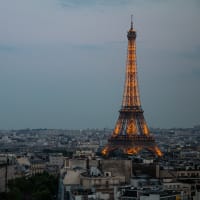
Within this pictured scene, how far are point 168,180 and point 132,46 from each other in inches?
1080

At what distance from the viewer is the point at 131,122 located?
76375 millimetres

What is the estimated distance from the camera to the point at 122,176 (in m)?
50.3

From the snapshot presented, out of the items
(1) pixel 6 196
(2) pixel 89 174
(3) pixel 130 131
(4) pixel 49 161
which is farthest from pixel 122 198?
(4) pixel 49 161

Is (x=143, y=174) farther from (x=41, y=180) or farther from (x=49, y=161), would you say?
(x=49, y=161)

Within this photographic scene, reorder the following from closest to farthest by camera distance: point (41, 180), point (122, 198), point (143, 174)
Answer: point (122, 198), point (143, 174), point (41, 180)

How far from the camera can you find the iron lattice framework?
75.1 metres

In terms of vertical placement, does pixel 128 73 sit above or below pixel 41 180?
above

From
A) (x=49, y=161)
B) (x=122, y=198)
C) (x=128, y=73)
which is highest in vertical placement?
(x=128, y=73)

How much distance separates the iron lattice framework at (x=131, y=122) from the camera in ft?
246

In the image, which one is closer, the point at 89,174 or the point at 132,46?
the point at 89,174

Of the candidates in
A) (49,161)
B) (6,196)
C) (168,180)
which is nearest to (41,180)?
(6,196)

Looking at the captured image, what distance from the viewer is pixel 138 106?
250 feet

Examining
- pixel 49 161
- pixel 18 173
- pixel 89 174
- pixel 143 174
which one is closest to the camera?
pixel 89 174

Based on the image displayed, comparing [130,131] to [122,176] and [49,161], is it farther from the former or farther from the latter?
[122,176]
